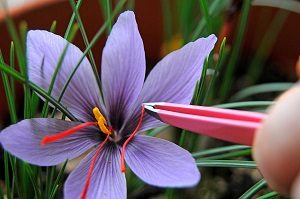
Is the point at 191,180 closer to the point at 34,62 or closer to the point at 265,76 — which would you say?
the point at 34,62

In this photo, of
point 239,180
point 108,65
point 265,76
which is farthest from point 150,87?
point 265,76

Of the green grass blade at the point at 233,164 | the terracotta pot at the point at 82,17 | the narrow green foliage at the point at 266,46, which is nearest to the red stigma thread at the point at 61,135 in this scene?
the green grass blade at the point at 233,164

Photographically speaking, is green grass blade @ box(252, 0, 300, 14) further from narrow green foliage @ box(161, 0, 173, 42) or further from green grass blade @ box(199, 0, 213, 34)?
green grass blade @ box(199, 0, 213, 34)

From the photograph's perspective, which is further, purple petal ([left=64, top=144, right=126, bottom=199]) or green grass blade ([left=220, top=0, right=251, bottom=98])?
green grass blade ([left=220, top=0, right=251, bottom=98])

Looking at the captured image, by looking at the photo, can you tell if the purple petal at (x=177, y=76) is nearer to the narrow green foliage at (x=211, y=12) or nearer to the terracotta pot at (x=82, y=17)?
the narrow green foliage at (x=211, y=12)

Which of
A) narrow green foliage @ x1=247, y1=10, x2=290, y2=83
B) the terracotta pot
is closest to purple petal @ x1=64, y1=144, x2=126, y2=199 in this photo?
the terracotta pot

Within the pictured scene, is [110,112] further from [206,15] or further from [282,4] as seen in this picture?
[282,4]
